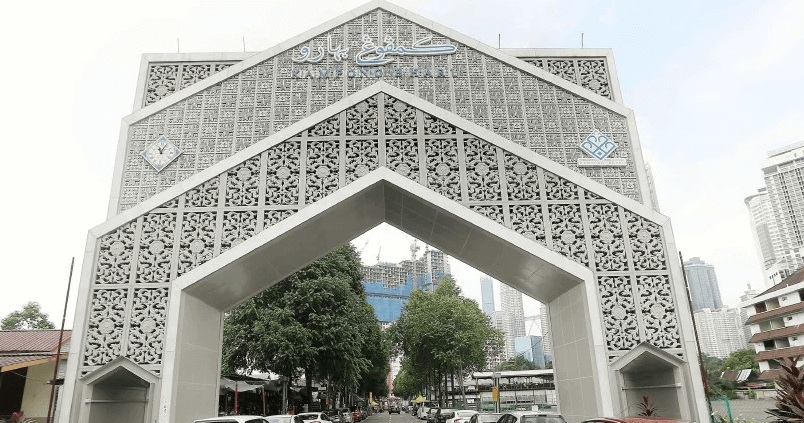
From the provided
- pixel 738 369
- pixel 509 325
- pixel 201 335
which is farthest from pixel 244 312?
pixel 509 325

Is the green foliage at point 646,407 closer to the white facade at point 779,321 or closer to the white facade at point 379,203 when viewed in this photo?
the white facade at point 379,203

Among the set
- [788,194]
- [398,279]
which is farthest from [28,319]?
[398,279]

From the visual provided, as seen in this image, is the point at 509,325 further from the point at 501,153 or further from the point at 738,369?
the point at 501,153

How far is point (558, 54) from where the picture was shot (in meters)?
12.3

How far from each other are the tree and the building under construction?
242 feet

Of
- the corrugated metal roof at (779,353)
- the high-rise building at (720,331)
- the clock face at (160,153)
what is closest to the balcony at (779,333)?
the corrugated metal roof at (779,353)

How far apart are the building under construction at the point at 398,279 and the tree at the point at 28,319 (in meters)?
73.8

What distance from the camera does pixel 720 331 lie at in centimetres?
10244

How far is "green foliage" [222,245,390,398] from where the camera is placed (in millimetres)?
18766

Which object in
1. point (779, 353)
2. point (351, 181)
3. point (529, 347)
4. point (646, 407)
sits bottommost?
point (646, 407)

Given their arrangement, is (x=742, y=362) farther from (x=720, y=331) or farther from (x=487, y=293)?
(x=487, y=293)

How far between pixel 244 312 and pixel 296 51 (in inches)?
422

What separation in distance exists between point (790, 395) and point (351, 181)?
7740 millimetres

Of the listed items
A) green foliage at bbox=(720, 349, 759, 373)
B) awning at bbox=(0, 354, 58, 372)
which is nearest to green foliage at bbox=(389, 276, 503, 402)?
awning at bbox=(0, 354, 58, 372)
